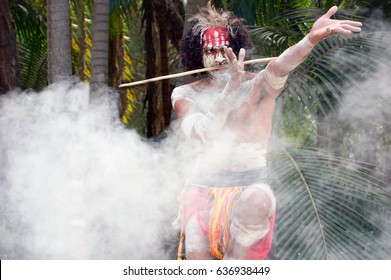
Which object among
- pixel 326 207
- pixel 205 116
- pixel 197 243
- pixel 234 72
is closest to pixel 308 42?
pixel 234 72

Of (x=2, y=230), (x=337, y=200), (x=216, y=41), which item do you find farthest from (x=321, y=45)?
(x=2, y=230)

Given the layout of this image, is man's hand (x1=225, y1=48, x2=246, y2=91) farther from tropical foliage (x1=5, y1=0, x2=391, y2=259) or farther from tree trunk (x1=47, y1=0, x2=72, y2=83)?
tree trunk (x1=47, y1=0, x2=72, y2=83)

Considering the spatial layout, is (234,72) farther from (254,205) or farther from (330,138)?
(330,138)

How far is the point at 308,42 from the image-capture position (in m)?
3.18

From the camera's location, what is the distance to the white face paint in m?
3.60

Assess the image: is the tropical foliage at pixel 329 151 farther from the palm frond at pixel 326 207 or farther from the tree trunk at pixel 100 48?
the tree trunk at pixel 100 48

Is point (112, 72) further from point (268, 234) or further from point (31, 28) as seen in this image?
point (268, 234)

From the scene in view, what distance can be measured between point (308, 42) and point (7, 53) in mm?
3402

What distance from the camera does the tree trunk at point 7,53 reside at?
5.73m

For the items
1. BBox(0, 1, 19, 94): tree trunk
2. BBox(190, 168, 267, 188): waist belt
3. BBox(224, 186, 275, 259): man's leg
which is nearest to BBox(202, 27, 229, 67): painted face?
BBox(190, 168, 267, 188): waist belt

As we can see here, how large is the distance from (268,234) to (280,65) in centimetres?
82

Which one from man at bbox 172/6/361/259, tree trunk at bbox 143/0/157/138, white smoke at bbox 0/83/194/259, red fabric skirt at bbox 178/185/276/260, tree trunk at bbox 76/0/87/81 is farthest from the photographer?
tree trunk at bbox 76/0/87/81

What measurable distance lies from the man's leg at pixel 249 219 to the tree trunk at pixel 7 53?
2884 millimetres

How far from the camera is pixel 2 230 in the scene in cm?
508
